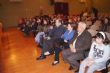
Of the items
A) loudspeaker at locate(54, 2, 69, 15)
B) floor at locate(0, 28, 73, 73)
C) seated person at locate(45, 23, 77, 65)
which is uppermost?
loudspeaker at locate(54, 2, 69, 15)

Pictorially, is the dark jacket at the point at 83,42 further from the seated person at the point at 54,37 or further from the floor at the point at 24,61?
the seated person at the point at 54,37

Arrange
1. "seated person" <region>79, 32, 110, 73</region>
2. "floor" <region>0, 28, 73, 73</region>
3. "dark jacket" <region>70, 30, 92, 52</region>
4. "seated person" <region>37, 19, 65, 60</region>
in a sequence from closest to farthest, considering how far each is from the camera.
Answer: "seated person" <region>79, 32, 110, 73</region>
"dark jacket" <region>70, 30, 92, 52</region>
"floor" <region>0, 28, 73, 73</region>
"seated person" <region>37, 19, 65, 60</region>

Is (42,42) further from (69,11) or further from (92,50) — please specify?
(69,11)

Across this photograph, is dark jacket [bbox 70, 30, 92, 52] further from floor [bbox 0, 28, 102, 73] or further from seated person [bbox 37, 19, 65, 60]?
seated person [bbox 37, 19, 65, 60]

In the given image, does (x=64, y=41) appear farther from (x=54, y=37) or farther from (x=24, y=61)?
(x=24, y=61)

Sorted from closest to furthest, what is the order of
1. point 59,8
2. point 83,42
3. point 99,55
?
point 99,55 → point 83,42 → point 59,8

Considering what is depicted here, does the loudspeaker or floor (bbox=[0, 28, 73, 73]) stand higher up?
the loudspeaker

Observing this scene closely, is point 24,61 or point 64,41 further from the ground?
point 64,41

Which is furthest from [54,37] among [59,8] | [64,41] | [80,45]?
[59,8]

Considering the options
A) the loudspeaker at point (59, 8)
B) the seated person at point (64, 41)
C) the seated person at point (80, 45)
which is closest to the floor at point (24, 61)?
the seated person at point (64, 41)

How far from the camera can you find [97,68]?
385cm

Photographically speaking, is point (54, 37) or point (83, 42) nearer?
point (83, 42)

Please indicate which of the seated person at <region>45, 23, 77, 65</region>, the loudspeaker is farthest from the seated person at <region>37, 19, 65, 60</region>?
the loudspeaker

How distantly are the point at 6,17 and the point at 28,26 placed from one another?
170 inches
